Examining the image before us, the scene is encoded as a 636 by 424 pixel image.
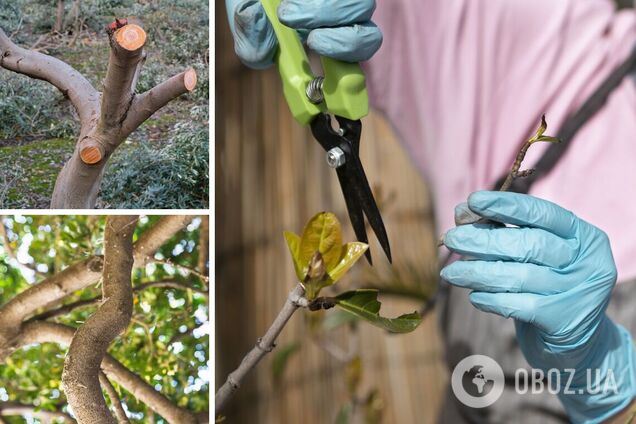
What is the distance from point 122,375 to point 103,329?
0.07 meters

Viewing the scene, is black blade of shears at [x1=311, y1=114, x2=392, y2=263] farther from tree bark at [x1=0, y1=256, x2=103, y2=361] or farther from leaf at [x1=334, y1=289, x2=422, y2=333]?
tree bark at [x1=0, y1=256, x2=103, y2=361]

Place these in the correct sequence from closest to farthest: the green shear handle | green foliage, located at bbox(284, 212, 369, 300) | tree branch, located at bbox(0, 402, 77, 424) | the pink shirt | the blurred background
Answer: green foliage, located at bbox(284, 212, 369, 300) < the green shear handle < tree branch, located at bbox(0, 402, 77, 424) < the pink shirt < the blurred background

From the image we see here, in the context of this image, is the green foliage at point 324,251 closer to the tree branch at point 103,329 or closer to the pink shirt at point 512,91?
the tree branch at point 103,329

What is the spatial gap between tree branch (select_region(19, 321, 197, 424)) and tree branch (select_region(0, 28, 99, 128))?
0.29 m

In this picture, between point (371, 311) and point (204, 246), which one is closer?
point (371, 311)

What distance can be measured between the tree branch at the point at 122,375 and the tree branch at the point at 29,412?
77mm

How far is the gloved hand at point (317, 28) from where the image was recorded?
2.61ft

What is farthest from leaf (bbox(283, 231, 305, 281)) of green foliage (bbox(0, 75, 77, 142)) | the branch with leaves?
green foliage (bbox(0, 75, 77, 142))

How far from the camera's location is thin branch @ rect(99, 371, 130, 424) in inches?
38.9

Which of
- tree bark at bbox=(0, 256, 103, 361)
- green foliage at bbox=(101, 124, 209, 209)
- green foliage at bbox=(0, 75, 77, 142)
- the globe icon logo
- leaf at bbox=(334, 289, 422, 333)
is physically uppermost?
green foliage at bbox=(0, 75, 77, 142)

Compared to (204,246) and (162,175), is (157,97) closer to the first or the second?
(162,175)

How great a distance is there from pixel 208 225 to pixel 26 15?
0.39m

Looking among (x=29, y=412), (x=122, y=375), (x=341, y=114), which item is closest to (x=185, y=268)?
(x=122, y=375)

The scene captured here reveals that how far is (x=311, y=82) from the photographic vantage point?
2.60 feet
